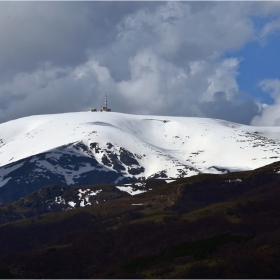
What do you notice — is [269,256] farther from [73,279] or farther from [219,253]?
[73,279]

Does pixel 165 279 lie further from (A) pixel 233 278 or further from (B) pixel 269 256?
(B) pixel 269 256

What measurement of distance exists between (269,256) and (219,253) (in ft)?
53.3

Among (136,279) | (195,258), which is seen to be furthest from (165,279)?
(195,258)

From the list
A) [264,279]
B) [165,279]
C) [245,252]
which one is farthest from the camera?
[245,252]

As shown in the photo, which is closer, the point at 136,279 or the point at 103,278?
the point at 136,279

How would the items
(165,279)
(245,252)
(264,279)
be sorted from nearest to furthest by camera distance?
(264,279)
(165,279)
(245,252)

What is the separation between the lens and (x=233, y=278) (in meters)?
170

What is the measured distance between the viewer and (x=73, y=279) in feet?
655

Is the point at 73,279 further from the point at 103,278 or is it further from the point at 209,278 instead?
the point at 209,278

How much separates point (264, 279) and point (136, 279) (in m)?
32.6

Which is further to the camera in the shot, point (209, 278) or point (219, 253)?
point (219, 253)

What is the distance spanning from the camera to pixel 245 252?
19188 cm

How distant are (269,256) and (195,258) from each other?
20584 mm

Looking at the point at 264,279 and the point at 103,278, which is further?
the point at 103,278
